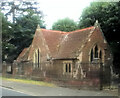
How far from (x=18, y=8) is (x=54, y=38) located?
52.4ft

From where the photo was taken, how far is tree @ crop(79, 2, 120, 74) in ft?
63.6

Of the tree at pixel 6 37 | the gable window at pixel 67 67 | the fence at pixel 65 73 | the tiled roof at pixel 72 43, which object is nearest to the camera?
the fence at pixel 65 73

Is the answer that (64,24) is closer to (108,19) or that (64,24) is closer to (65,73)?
(65,73)

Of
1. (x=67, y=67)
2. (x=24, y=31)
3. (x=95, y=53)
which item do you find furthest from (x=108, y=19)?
(x=24, y=31)

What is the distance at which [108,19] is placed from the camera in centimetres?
2119

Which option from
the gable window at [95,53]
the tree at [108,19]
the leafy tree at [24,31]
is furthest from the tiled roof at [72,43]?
the leafy tree at [24,31]

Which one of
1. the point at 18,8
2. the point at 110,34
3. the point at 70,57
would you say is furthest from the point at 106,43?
the point at 18,8

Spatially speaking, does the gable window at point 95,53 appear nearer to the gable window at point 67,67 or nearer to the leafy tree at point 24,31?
the gable window at point 67,67

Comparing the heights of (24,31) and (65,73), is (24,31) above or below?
above

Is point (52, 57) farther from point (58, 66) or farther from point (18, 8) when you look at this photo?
point (18, 8)

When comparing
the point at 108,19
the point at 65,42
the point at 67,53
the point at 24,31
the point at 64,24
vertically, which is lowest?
the point at 67,53

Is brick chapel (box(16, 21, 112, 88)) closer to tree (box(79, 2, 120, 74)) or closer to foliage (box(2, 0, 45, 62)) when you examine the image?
tree (box(79, 2, 120, 74))

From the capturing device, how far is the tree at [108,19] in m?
19.4

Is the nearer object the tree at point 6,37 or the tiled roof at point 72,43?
the tiled roof at point 72,43
